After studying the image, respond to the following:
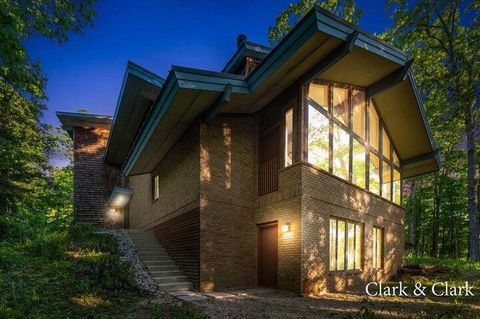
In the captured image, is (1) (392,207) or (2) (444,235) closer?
(1) (392,207)

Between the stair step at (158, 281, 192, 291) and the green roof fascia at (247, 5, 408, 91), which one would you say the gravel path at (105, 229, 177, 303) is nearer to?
the stair step at (158, 281, 192, 291)

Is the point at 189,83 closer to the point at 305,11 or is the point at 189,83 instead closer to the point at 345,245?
the point at 345,245

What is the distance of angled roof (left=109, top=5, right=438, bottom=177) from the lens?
784 centimetres

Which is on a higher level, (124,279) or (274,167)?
(274,167)

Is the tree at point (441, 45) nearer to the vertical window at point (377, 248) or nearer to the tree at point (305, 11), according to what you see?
the tree at point (305, 11)

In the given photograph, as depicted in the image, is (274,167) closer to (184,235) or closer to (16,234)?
(184,235)

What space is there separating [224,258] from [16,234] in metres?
8.70

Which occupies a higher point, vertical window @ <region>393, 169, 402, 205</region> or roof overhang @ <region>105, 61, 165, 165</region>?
roof overhang @ <region>105, 61, 165, 165</region>

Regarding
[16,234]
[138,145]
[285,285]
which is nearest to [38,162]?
[16,234]

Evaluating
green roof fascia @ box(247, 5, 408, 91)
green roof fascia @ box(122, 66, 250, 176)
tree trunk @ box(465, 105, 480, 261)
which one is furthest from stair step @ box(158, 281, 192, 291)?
tree trunk @ box(465, 105, 480, 261)

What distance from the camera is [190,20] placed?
3725 inches

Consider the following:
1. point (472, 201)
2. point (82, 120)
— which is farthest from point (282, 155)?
point (82, 120)

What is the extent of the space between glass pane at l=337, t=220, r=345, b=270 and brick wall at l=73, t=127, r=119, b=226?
46.7ft

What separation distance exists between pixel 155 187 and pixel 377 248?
9.98 m
